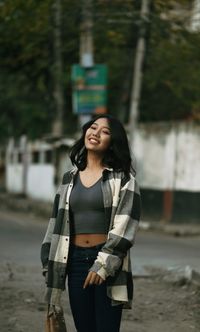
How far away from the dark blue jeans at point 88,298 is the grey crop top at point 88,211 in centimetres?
10

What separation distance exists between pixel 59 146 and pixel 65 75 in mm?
2222

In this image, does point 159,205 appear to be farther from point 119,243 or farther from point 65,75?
point 119,243

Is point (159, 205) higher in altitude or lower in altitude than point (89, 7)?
lower

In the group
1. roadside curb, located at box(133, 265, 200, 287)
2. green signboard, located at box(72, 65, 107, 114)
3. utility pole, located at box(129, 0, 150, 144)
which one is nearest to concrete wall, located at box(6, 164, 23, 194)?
utility pole, located at box(129, 0, 150, 144)

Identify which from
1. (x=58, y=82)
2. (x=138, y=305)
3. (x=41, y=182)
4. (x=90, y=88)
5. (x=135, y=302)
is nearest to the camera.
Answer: (x=138, y=305)

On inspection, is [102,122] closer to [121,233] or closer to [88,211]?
[88,211]

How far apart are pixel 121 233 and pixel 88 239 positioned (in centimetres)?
20

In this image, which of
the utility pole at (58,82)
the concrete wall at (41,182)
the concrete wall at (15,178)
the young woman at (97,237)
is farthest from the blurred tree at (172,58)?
the young woman at (97,237)

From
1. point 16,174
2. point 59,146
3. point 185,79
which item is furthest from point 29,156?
point 185,79

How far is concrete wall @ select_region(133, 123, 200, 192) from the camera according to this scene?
15945 millimetres

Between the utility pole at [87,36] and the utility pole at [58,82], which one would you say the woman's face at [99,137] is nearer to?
the utility pole at [87,36]

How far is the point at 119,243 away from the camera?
376 centimetres

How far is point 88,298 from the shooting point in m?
3.91

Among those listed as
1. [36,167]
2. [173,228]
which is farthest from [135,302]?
[36,167]
